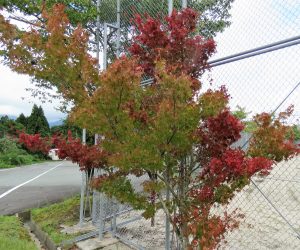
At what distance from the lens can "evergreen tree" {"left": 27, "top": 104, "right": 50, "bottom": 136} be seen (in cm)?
3611

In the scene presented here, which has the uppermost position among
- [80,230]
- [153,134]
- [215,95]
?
[215,95]

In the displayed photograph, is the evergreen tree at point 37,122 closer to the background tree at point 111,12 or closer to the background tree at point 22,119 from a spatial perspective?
the background tree at point 22,119

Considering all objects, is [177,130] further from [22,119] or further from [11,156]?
[22,119]

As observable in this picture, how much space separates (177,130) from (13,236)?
470 centimetres

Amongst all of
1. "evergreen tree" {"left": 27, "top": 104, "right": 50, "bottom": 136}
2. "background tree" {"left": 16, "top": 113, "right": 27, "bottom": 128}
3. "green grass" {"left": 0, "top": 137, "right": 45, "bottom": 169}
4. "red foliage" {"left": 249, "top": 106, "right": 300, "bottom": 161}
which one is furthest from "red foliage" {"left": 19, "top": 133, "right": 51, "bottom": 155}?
"background tree" {"left": 16, "top": 113, "right": 27, "bottom": 128}

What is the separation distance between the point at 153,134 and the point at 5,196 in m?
9.50

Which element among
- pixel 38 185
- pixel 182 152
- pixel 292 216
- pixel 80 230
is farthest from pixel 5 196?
pixel 182 152

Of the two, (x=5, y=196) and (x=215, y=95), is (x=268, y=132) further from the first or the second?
(x=5, y=196)

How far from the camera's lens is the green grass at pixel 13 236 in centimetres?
523

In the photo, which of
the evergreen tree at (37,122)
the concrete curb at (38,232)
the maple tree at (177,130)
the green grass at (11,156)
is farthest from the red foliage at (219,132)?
the evergreen tree at (37,122)

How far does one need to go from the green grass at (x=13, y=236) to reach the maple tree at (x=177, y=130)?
2699 mm

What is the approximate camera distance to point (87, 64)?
11.7 ft

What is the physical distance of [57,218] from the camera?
23.9 ft

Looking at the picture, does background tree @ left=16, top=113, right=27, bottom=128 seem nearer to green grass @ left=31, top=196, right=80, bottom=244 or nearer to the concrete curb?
the concrete curb
